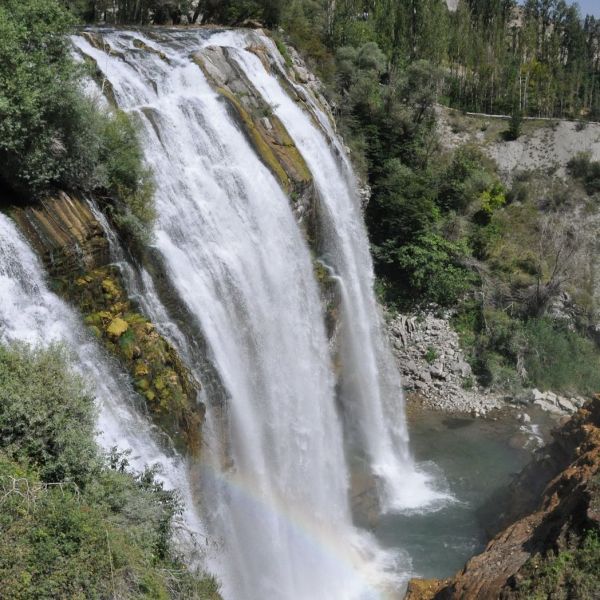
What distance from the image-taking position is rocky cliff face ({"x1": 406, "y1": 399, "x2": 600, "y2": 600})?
10703mm

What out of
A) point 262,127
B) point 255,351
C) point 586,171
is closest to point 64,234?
point 255,351

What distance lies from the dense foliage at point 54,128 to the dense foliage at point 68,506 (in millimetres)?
4614

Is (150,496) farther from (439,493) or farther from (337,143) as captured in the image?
(337,143)

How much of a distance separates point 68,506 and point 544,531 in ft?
29.4

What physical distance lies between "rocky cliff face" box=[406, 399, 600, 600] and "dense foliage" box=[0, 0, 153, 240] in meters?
10.1

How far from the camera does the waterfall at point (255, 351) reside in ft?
47.5

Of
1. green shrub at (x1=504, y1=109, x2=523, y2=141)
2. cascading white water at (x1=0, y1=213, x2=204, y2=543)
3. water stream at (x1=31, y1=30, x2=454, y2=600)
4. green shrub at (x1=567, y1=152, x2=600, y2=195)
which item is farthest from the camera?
green shrub at (x1=504, y1=109, x2=523, y2=141)

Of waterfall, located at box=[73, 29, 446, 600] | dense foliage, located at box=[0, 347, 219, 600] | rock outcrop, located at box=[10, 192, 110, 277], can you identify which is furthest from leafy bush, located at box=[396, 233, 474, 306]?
dense foliage, located at box=[0, 347, 219, 600]

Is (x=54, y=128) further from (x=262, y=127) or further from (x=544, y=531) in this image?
(x=544, y=531)

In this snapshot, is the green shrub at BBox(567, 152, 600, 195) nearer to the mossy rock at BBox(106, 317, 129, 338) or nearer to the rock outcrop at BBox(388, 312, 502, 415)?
the rock outcrop at BBox(388, 312, 502, 415)

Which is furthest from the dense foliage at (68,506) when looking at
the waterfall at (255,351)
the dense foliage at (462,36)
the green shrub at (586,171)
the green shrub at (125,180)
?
the green shrub at (586,171)

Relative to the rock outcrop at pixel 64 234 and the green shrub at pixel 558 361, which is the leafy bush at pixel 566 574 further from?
the green shrub at pixel 558 361

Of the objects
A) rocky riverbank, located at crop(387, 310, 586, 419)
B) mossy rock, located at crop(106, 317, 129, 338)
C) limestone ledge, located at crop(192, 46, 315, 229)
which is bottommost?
rocky riverbank, located at crop(387, 310, 586, 419)

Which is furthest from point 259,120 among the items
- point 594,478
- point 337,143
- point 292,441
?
point 594,478
